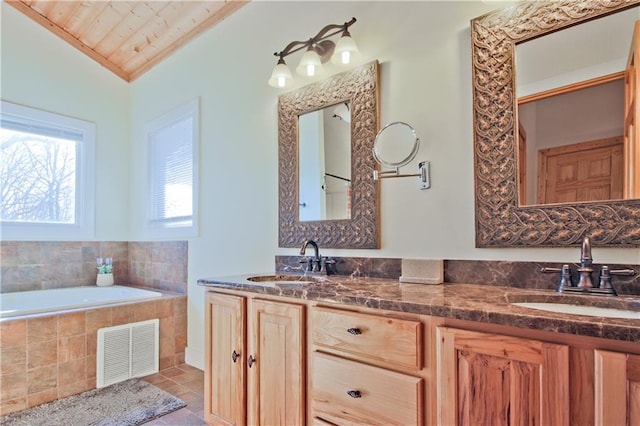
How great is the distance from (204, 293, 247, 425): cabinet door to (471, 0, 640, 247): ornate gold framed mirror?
1.20 metres

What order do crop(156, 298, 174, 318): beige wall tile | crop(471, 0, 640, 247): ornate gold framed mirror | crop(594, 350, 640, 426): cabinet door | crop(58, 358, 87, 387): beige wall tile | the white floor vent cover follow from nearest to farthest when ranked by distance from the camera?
1. crop(594, 350, 640, 426): cabinet door
2. crop(471, 0, 640, 247): ornate gold framed mirror
3. crop(58, 358, 87, 387): beige wall tile
4. the white floor vent cover
5. crop(156, 298, 174, 318): beige wall tile

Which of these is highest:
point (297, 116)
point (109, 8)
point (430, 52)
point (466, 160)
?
point (109, 8)

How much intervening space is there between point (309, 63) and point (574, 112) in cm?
137

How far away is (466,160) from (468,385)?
99 centimetres

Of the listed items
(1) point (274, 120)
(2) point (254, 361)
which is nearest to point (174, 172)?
(1) point (274, 120)

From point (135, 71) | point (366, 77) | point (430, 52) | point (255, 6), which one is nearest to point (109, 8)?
point (135, 71)

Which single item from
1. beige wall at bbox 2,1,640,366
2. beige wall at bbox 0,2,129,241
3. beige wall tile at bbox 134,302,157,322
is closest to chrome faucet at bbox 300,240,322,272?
beige wall at bbox 2,1,640,366

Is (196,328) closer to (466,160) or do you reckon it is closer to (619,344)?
Answer: (466,160)

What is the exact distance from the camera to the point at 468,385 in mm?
1028

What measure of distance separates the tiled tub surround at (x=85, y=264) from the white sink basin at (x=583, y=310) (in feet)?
8.75

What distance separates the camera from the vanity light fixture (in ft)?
6.40

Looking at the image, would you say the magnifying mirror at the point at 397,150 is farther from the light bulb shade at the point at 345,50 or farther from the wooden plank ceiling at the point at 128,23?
the wooden plank ceiling at the point at 128,23

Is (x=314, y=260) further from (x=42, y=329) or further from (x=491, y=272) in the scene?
(x=42, y=329)

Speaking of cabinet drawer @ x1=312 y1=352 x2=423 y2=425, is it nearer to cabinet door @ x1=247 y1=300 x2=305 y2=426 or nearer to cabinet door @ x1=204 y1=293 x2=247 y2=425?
cabinet door @ x1=247 y1=300 x2=305 y2=426
